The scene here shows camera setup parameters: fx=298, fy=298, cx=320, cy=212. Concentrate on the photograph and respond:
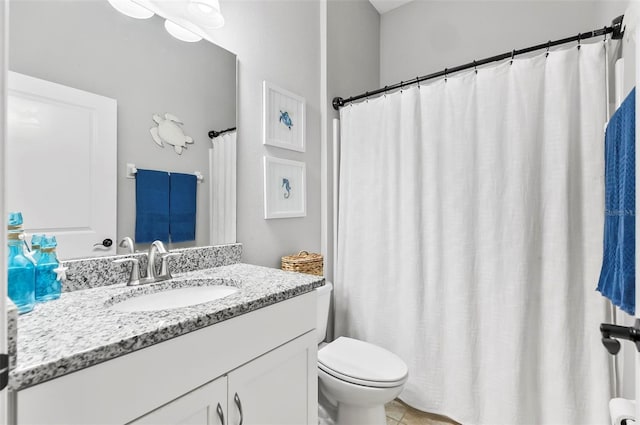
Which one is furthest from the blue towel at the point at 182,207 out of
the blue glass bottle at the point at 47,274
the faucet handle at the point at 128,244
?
the blue glass bottle at the point at 47,274

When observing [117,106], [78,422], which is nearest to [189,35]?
[117,106]

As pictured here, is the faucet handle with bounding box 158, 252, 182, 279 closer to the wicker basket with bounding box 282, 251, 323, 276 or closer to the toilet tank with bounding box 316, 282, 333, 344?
the wicker basket with bounding box 282, 251, 323, 276

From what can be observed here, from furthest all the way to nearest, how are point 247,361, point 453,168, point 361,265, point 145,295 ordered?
point 361,265, point 453,168, point 145,295, point 247,361

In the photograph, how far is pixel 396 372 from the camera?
1.37 meters

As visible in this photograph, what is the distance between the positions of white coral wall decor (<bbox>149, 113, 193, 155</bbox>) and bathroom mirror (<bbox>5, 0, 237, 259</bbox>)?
18 mm

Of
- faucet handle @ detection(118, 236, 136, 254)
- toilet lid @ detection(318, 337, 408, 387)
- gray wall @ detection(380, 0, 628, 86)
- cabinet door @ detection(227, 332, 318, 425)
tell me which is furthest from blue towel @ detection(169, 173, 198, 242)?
gray wall @ detection(380, 0, 628, 86)

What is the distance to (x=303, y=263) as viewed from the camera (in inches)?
66.7

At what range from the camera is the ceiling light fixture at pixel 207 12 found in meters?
1.26

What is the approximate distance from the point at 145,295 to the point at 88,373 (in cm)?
48

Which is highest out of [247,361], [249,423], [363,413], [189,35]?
[189,35]

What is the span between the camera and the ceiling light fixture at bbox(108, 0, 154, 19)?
1092 mm

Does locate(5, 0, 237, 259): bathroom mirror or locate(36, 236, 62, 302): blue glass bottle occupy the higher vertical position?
locate(5, 0, 237, 259): bathroom mirror

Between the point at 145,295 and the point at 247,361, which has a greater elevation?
the point at 145,295

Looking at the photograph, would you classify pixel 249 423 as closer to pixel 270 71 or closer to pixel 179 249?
pixel 179 249
